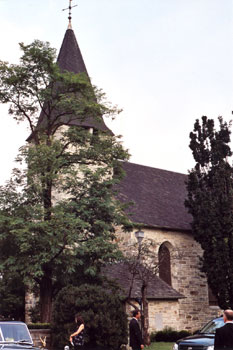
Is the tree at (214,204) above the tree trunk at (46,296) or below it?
above

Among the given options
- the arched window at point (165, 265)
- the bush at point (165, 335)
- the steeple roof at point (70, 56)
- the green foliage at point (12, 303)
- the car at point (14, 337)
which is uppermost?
the steeple roof at point (70, 56)

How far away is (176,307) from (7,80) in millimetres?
14509

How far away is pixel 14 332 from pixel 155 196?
22.1m

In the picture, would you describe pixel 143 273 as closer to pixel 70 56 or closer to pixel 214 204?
pixel 214 204

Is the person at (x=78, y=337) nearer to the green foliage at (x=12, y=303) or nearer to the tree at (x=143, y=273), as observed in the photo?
the tree at (x=143, y=273)

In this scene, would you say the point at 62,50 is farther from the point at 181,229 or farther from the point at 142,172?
the point at 181,229

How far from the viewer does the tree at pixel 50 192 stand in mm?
19938

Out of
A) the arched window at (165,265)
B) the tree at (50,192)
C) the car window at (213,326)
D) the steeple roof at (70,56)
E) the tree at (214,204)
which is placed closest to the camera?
the car window at (213,326)

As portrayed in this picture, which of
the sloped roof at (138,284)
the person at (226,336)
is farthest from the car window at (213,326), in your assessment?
the sloped roof at (138,284)

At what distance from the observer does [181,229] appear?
96.7 ft

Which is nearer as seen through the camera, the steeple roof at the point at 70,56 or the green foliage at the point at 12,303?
the green foliage at the point at 12,303

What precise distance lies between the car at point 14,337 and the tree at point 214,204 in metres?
16.9

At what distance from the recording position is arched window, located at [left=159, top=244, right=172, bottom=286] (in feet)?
94.4

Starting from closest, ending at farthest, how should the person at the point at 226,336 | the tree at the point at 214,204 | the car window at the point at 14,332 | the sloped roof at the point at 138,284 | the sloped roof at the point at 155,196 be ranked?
the person at the point at 226,336 < the car window at the point at 14,332 < the sloped roof at the point at 138,284 < the tree at the point at 214,204 < the sloped roof at the point at 155,196
